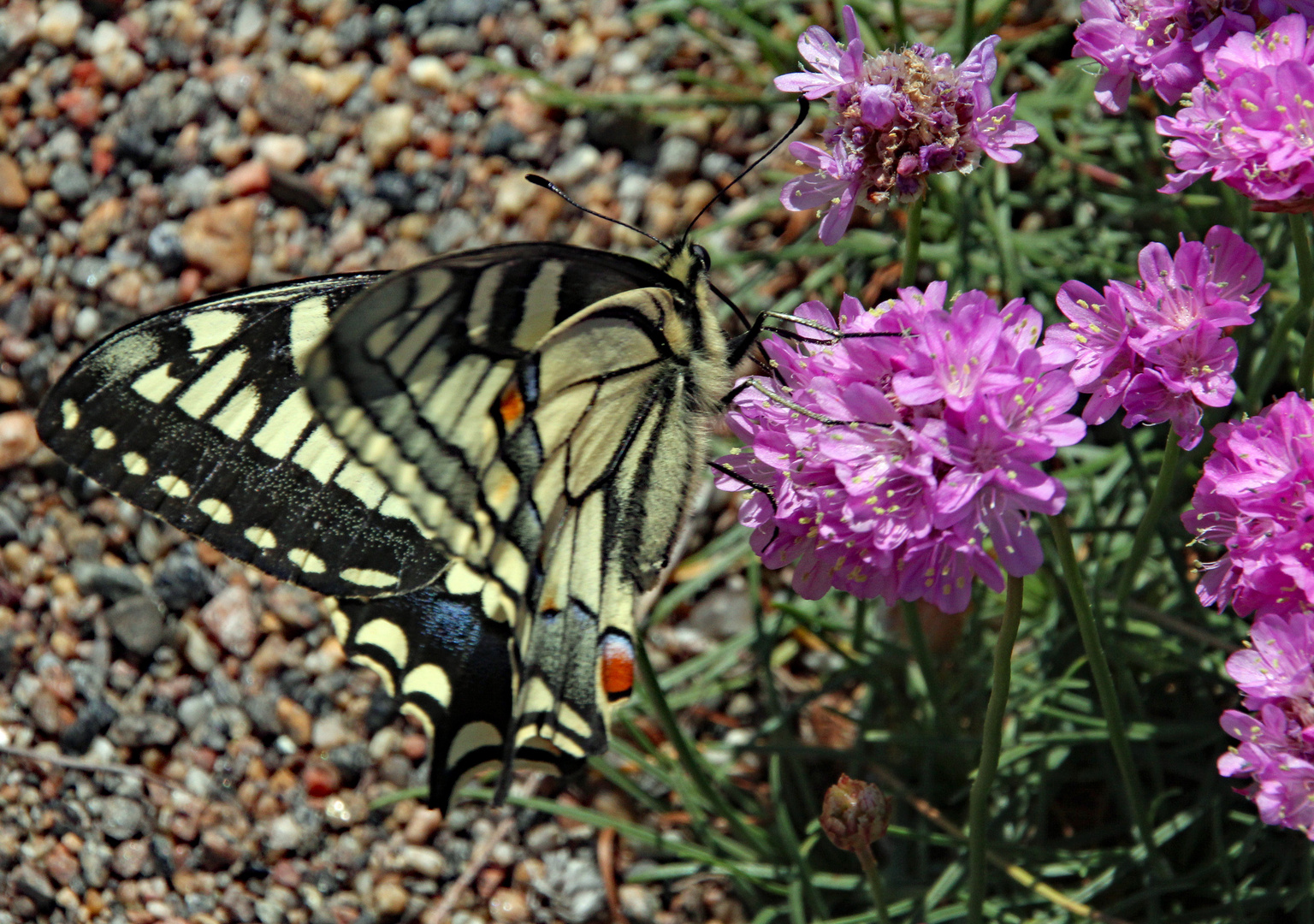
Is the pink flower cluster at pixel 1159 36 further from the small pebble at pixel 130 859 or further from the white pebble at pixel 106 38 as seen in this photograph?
the white pebble at pixel 106 38

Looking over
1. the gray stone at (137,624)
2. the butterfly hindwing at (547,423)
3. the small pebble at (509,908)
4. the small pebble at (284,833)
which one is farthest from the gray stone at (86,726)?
the butterfly hindwing at (547,423)

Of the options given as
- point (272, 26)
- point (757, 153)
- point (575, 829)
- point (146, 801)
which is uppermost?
point (272, 26)

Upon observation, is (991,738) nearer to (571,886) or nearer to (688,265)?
(688,265)

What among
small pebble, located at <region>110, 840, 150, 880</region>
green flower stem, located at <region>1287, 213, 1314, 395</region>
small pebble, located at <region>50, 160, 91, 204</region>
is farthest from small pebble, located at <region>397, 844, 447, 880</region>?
small pebble, located at <region>50, 160, 91, 204</region>

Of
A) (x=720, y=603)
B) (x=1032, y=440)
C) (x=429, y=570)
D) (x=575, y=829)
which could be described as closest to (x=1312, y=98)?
(x=1032, y=440)

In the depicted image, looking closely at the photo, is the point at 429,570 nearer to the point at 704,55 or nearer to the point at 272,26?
the point at 704,55

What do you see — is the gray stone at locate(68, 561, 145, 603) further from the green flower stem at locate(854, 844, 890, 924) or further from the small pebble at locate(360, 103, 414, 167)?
the green flower stem at locate(854, 844, 890, 924)

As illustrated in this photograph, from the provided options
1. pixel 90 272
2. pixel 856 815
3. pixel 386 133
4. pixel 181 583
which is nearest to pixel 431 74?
pixel 386 133
